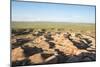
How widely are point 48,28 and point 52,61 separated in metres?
0.44

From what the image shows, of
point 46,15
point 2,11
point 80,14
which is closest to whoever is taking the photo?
point 2,11

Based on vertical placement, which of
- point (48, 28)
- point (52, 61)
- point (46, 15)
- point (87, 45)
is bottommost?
point (52, 61)

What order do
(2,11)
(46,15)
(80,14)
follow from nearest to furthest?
(2,11) < (46,15) < (80,14)

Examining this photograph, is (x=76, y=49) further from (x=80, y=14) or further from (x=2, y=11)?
(x=2, y=11)

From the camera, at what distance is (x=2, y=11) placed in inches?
93.3

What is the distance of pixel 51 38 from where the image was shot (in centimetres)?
258

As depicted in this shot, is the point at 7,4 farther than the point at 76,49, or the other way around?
the point at 76,49

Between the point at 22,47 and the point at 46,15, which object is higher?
the point at 46,15

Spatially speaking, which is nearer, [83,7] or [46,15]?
[46,15]

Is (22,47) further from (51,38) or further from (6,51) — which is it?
(51,38)

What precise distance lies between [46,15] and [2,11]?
1.85ft

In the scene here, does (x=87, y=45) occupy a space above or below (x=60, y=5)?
below
